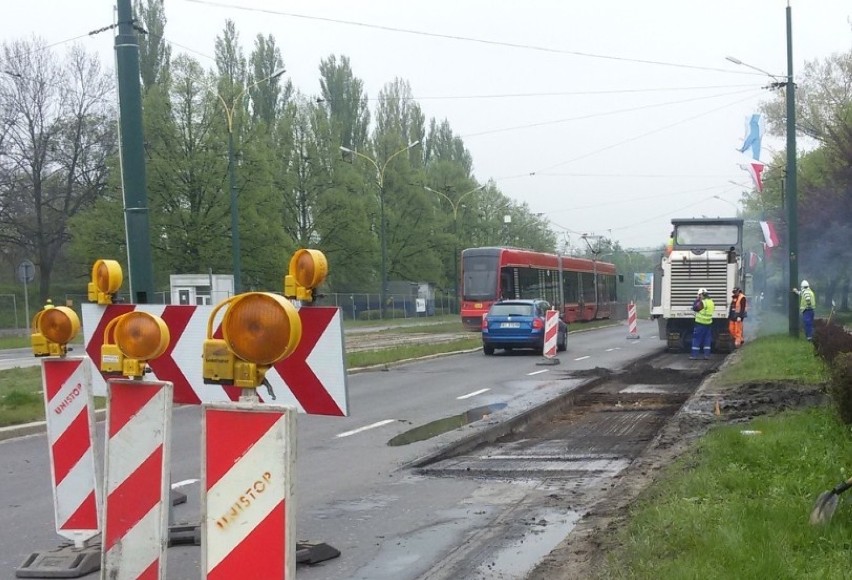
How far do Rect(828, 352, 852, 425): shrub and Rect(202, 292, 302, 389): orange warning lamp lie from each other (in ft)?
18.9

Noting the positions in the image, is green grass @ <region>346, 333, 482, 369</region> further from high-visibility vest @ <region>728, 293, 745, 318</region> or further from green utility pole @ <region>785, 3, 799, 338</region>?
green utility pole @ <region>785, 3, 799, 338</region>

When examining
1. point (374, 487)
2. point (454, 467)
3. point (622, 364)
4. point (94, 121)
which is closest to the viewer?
point (374, 487)

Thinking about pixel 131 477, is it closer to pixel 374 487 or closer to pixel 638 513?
pixel 638 513

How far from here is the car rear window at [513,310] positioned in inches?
1065

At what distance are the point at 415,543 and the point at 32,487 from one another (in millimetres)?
3973

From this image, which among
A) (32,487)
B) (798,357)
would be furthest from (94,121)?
(32,487)

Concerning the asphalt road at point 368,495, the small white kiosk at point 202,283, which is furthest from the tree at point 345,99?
the asphalt road at point 368,495

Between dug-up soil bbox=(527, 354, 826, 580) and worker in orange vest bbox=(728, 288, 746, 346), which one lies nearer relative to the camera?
dug-up soil bbox=(527, 354, 826, 580)

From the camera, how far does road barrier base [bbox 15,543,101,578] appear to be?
19.3 feet

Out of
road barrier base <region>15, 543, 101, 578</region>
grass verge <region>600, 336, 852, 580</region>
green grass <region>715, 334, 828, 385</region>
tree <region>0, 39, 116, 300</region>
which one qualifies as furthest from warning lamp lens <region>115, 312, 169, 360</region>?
tree <region>0, 39, 116, 300</region>

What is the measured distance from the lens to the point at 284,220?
57.4 meters

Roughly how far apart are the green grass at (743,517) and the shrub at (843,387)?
0.23 m

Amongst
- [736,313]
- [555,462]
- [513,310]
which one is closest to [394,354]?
[513,310]

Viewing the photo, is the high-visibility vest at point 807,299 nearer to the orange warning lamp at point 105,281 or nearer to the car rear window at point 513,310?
the car rear window at point 513,310
